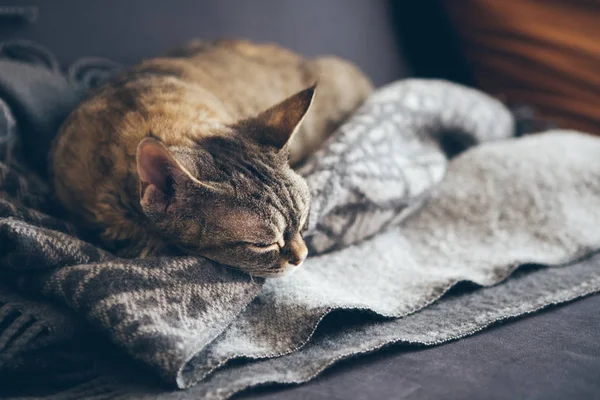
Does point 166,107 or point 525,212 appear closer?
point 166,107

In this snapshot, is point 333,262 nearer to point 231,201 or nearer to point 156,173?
point 231,201

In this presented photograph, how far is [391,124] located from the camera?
1383 mm

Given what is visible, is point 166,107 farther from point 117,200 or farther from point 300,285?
point 300,285

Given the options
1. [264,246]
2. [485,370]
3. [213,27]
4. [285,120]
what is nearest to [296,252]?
[264,246]

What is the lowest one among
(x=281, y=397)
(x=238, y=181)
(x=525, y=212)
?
(x=525, y=212)

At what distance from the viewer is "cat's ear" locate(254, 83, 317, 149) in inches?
41.3

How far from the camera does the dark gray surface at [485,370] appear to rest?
711 millimetres

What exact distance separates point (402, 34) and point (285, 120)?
1087 mm

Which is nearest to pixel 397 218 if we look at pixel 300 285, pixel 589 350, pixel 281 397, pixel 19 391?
pixel 300 285

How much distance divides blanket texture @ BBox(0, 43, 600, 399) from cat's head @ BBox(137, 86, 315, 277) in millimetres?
45

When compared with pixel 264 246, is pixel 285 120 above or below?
above

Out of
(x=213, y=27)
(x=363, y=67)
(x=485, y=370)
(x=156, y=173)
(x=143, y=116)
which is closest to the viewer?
(x=485, y=370)

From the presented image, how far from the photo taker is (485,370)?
76cm

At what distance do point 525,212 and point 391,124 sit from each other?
379mm
